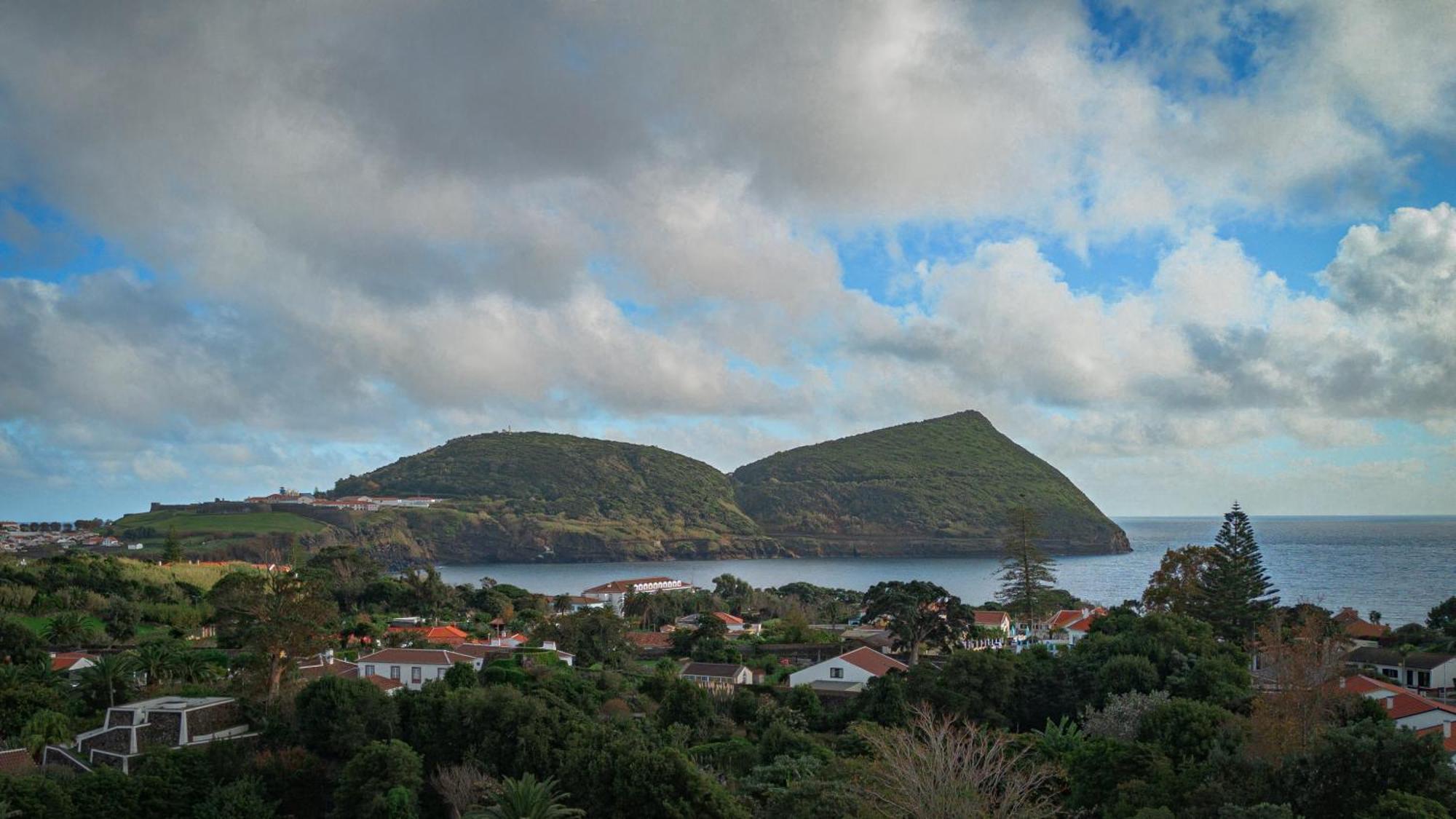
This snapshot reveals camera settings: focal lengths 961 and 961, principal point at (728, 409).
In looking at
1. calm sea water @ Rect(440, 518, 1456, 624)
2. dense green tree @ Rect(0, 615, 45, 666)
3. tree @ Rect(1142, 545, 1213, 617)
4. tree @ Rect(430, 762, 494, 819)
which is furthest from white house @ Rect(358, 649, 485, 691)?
calm sea water @ Rect(440, 518, 1456, 624)

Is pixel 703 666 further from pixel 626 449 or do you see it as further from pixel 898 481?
pixel 626 449

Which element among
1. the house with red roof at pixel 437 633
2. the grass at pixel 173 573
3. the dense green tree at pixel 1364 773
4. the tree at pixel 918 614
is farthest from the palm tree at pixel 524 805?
the grass at pixel 173 573

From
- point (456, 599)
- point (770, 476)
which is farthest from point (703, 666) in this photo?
point (770, 476)

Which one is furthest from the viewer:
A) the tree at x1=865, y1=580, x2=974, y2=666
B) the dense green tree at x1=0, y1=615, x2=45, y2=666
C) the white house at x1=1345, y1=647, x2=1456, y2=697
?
the tree at x1=865, y1=580, x2=974, y2=666

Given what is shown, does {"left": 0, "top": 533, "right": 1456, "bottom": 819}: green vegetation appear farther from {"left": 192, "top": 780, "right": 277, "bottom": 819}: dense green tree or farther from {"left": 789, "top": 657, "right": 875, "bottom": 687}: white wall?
{"left": 789, "top": 657, "right": 875, "bottom": 687}: white wall

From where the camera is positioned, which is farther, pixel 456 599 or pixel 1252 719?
pixel 456 599

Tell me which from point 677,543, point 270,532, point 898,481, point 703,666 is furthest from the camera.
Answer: point 898,481
